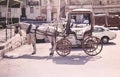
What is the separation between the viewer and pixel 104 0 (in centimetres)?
6288

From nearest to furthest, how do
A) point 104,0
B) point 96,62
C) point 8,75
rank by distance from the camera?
point 8,75
point 96,62
point 104,0

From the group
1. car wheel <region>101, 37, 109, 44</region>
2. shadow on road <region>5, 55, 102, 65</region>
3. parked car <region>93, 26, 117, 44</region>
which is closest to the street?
shadow on road <region>5, 55, 102, 65</region>

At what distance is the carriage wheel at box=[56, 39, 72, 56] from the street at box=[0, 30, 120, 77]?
0.93 feet

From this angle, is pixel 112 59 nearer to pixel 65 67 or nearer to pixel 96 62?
pixel 96 62

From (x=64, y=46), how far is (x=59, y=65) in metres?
2.48

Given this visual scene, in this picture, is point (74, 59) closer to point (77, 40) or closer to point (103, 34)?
point (77, 40)

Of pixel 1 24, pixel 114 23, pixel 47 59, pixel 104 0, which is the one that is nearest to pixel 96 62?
pixel 47 59

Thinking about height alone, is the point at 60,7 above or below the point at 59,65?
above

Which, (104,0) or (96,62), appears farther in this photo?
(104,0)

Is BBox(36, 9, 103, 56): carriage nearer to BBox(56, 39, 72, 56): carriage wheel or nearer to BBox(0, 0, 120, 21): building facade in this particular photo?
BBox(56, 39, 72, 56): carriage wheel

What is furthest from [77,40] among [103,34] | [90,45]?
[103,34]

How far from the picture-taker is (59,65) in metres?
14.7

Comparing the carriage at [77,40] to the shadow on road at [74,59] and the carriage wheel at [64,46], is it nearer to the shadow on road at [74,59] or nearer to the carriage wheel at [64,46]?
the carriage wheel at [64,46]

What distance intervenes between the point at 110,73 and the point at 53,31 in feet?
Answer: 19.8
